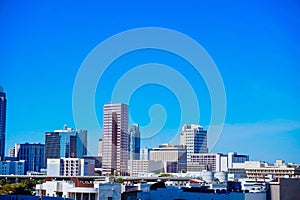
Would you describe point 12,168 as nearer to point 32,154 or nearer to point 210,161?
point 32,154

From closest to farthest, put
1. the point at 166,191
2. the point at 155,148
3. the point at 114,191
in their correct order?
the point at 114,191, the point at 166,191, the point at 155,148

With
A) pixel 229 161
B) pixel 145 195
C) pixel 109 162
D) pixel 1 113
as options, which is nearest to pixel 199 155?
pixel 229 161

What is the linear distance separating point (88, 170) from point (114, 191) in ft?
70.8

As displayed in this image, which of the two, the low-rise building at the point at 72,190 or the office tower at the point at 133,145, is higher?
the office tower at the point at 133,145

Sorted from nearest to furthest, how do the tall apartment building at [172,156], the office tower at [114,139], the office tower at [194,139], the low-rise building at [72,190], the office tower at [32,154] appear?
the low-rise building at [72,190] < the office tower at [114,139] < the tall apartment building at [172,156] < the office tower at [194,139] < the office tower at [32,154]

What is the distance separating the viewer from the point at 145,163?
3130cm

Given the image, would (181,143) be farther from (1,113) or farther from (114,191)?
(114,191)

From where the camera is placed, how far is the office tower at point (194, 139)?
34250 millimetres

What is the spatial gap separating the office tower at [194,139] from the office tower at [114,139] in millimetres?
4975

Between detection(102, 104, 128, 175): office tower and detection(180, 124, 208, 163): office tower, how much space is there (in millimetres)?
4975

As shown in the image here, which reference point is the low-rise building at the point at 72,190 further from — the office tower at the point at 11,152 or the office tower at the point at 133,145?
the office tower at the point at 11,152

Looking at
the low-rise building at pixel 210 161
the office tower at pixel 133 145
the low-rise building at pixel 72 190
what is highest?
the office tower at pixel 133 145

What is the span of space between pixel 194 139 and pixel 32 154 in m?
10.2

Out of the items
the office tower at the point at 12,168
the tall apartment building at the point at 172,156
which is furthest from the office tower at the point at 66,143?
the tall apartment building at the point at 172,156
